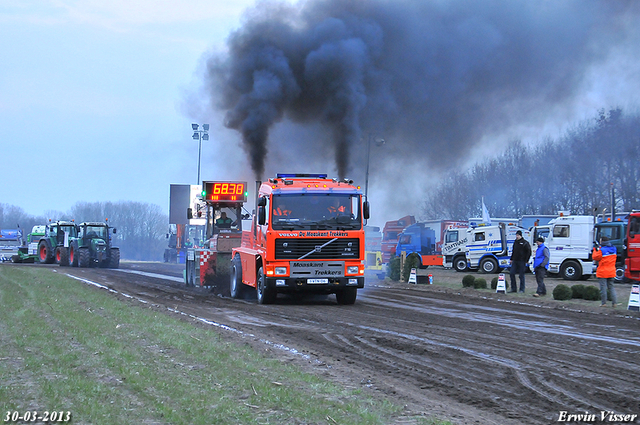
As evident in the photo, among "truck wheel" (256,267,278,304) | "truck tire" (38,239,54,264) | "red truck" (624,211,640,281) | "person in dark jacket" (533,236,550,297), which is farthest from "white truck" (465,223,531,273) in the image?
"truck tire" (38,239,54,264)

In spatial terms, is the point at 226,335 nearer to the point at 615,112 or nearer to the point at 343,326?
the point at 343,326

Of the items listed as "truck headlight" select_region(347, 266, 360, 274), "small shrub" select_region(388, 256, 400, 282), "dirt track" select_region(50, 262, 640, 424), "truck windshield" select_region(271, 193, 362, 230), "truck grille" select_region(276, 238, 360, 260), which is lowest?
"dirt track" select_region(50, 262, 640, 424)

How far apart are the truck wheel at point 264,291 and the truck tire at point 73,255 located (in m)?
25.0

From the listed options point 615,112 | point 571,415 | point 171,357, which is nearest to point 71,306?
point 171,357

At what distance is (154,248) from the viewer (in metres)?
112

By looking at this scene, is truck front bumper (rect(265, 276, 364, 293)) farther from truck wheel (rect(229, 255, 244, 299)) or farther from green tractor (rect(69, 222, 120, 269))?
green tractor (rect(69, 222, 120, 269))

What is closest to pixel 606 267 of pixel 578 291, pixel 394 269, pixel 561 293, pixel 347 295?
pixel 561 293

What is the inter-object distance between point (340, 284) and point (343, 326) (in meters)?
3.83

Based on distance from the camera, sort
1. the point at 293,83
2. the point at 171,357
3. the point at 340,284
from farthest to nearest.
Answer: the point at 293,83, the point at 340,284, the point at 171,357

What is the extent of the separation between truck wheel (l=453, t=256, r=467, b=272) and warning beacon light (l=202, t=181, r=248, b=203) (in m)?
18.5

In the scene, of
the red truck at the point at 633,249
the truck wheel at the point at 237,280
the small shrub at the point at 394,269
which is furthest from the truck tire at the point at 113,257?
the red truck at the point at 633,249

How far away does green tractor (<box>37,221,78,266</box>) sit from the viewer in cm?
4069

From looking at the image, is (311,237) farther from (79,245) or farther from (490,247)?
(79,245)

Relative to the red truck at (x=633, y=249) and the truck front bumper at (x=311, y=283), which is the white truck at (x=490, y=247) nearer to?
the red truck at (x=633, y=249)
